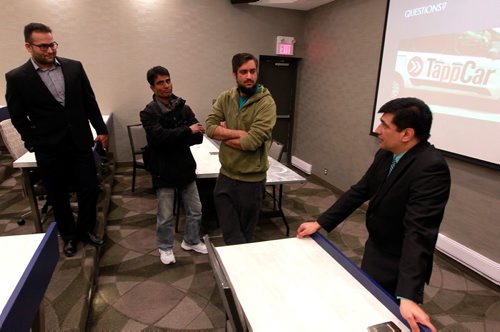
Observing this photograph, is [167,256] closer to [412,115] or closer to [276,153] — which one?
[276,153]

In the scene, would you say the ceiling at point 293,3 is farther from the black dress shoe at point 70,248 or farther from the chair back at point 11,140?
the black dress shoe at point 70,248

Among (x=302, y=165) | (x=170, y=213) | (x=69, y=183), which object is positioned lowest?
(x=302, y=165)

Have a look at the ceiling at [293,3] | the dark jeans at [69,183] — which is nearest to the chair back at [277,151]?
the dark jeans at [69,183]

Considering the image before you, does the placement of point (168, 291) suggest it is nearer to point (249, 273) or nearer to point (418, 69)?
point (249, 273)

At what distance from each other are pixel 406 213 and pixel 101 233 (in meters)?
2.49

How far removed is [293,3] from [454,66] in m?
2.60

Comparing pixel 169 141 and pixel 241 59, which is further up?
pixel 241 59

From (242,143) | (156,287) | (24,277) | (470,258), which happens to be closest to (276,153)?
(242,143)

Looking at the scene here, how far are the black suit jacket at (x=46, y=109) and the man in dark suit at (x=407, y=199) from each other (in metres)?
1.96

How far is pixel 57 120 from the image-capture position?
2113mm

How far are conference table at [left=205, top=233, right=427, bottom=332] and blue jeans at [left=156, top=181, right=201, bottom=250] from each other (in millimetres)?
1064

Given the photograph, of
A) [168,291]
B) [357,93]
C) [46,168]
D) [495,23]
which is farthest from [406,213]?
[357,93]

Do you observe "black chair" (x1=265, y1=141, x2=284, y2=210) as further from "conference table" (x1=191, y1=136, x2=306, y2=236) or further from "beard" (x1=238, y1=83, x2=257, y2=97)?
"beard" (x1=238, y1=83, x2=257, y2=97)

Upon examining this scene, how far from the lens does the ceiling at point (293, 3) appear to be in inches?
Result: 170
